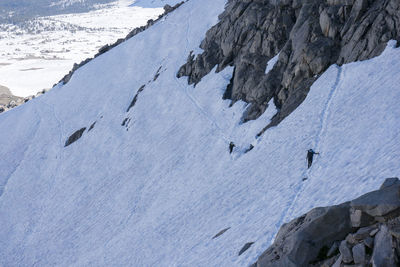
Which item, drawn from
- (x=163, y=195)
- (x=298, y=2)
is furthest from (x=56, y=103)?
(x=298, y=2)

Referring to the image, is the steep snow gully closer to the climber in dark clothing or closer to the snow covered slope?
the snow covered slope

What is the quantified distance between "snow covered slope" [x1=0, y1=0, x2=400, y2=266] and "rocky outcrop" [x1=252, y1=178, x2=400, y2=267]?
14.0ft

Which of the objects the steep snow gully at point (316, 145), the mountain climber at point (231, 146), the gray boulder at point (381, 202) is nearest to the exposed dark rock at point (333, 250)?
the gray boulder at point (381, 202)

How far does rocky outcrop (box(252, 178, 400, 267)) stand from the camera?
943 centimetres

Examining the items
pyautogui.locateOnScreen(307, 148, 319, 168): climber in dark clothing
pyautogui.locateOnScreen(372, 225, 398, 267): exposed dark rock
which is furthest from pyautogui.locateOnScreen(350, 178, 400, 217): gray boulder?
pyautogui.locateOnScreen(307, 148, 319, 168): climber in dark clothing

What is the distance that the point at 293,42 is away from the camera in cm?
3334

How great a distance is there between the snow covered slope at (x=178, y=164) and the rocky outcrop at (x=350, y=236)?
4.26m

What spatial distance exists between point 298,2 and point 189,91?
1695cm

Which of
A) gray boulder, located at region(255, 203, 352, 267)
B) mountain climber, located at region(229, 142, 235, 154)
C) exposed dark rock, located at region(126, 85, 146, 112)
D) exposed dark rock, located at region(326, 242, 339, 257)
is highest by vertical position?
gray boulder, located at region(255, 203, 352, 267)

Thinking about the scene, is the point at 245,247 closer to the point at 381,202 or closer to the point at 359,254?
the point at 359,254

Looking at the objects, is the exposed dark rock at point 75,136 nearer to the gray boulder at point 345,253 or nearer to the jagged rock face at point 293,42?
the jagged rock face at point 293,42

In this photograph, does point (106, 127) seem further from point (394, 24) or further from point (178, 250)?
point (394, 24)

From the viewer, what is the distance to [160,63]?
6031cm

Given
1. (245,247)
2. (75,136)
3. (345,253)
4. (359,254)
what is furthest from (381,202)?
(75,136)
